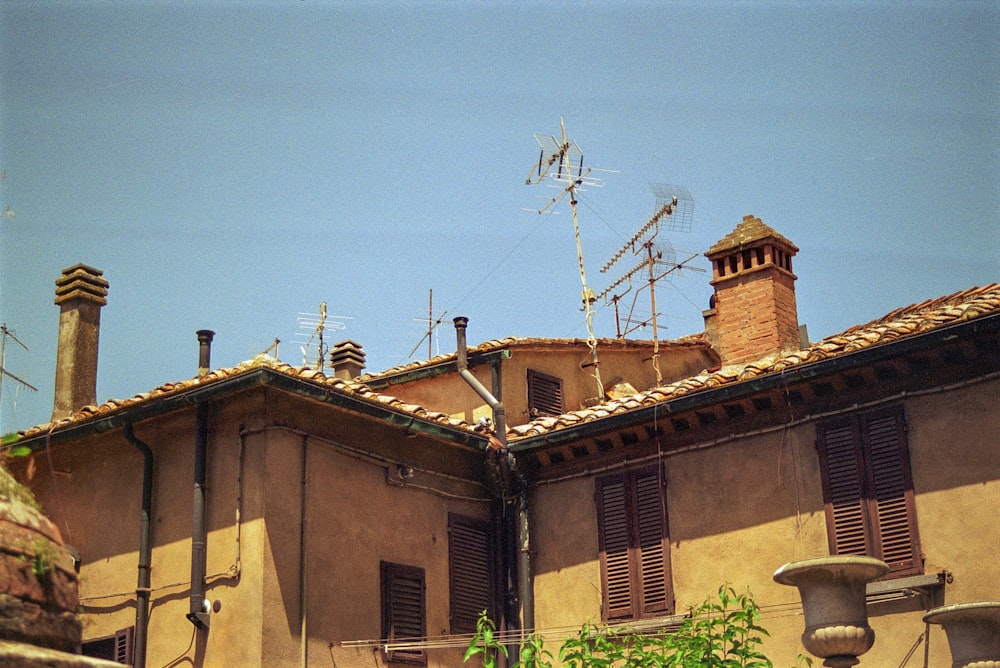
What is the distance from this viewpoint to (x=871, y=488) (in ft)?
47.8

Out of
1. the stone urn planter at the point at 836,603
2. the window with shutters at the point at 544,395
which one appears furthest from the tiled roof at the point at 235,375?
the stone urn planter at the point at 836,603

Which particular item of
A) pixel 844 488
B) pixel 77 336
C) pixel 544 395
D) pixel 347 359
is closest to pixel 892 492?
pixel 844 488

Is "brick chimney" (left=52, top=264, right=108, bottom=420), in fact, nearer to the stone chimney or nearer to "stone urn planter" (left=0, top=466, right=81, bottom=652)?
the stone chimney

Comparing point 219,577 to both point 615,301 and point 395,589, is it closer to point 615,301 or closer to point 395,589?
point 395,589

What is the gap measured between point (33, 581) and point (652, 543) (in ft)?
33.4

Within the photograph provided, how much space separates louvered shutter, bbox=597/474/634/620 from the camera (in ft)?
52.7

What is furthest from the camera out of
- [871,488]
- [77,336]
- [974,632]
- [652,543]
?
[77,336]

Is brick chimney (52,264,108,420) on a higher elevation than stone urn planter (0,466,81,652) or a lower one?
higher

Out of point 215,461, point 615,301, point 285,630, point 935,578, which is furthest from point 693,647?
point 615,301

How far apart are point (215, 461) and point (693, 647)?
230 inches

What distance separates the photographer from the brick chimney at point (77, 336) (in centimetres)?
1841

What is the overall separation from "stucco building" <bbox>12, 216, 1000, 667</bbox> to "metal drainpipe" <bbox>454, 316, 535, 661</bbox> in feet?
0.13

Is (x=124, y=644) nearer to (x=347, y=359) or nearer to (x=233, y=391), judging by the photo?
(x=233, y=391)

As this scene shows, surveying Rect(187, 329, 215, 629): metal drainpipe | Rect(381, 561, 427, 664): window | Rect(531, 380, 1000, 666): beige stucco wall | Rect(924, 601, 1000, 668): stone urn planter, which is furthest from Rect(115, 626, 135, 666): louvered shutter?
Rect(924, 601, 1000, 668): stone urn planter
